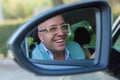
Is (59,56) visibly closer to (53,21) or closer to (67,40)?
(67,40)

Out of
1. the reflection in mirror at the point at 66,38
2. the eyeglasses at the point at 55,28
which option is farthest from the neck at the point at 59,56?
the eyeglasses at the point at 55,28

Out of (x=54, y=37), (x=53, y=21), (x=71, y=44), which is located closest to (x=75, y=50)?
(x=71, y=44)

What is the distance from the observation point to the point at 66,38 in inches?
103

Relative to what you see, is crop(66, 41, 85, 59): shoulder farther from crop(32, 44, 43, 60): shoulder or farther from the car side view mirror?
crop(32, 44, 43, 60): shoulder

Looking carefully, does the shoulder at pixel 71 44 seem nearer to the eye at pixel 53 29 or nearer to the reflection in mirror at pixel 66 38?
the reflection in mirror at pixel 66 38

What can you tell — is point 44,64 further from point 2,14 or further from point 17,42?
point 2,14

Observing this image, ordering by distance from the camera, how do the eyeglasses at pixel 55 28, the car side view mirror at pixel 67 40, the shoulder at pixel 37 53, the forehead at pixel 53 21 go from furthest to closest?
the shoulder at pixel 37 53, the eyeglasses at pixel 55 28, the forehead at pixel 53 21, the car side view mirror at pixel 67 40

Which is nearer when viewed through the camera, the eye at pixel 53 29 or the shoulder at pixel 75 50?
the eye at pixel 53 29

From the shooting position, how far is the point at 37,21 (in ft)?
7.38

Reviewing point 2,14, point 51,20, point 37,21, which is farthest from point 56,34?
point 2,14

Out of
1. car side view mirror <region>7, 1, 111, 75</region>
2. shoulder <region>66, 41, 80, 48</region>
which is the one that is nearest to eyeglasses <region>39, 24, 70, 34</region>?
car side view mirror <region>7, 1, 111, 75</region>

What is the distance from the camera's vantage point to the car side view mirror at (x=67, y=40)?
2.27m

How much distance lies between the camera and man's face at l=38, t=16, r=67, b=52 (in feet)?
8.07

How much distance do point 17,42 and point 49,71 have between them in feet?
0.93
